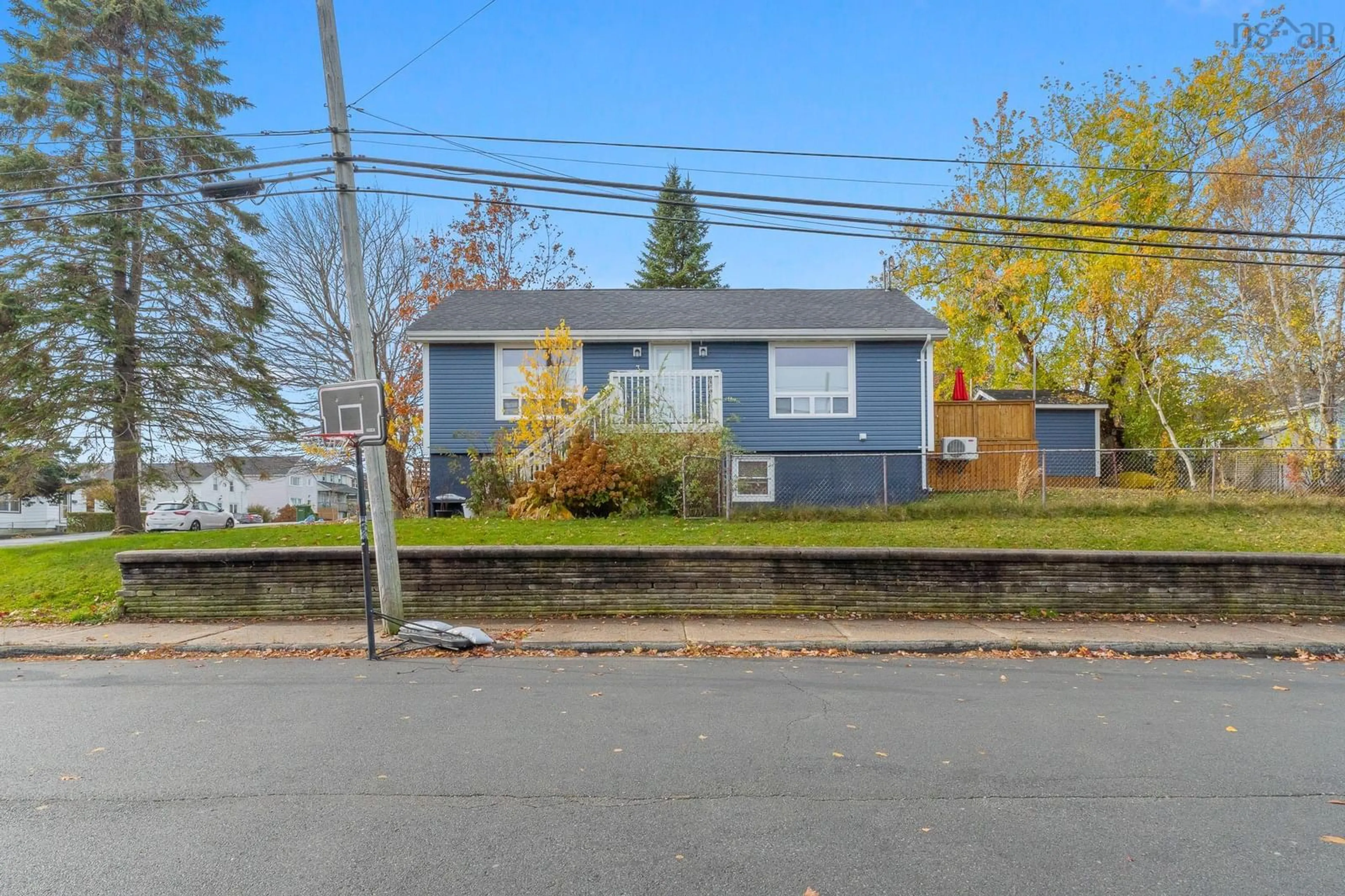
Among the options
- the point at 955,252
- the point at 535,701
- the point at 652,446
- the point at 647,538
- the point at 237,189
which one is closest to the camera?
the point at 535,701

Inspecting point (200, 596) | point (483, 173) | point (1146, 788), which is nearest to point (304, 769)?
point (1146, 788)

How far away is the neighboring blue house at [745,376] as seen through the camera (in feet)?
56.4

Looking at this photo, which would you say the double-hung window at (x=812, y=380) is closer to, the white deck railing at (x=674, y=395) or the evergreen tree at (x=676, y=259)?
the white deck railing at (x=674, y=395)

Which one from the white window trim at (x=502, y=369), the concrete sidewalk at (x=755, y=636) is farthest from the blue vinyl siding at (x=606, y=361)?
the concrete sidewalk at (x=755, y=636)

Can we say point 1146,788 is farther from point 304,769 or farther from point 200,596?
point 200,596

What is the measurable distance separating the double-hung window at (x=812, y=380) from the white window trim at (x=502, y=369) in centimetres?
444

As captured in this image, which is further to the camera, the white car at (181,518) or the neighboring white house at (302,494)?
the neighboring white house at (302,494)

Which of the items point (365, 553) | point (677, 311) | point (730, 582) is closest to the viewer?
point (365, 553)

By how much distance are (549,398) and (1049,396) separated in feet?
61.0

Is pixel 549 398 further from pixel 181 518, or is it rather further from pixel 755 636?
pixel 181 518

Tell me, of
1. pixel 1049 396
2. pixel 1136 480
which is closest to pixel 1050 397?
pixel 1049 396

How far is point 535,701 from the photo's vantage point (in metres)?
5.95

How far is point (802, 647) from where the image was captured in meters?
8.09

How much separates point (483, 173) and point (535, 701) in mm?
6618
